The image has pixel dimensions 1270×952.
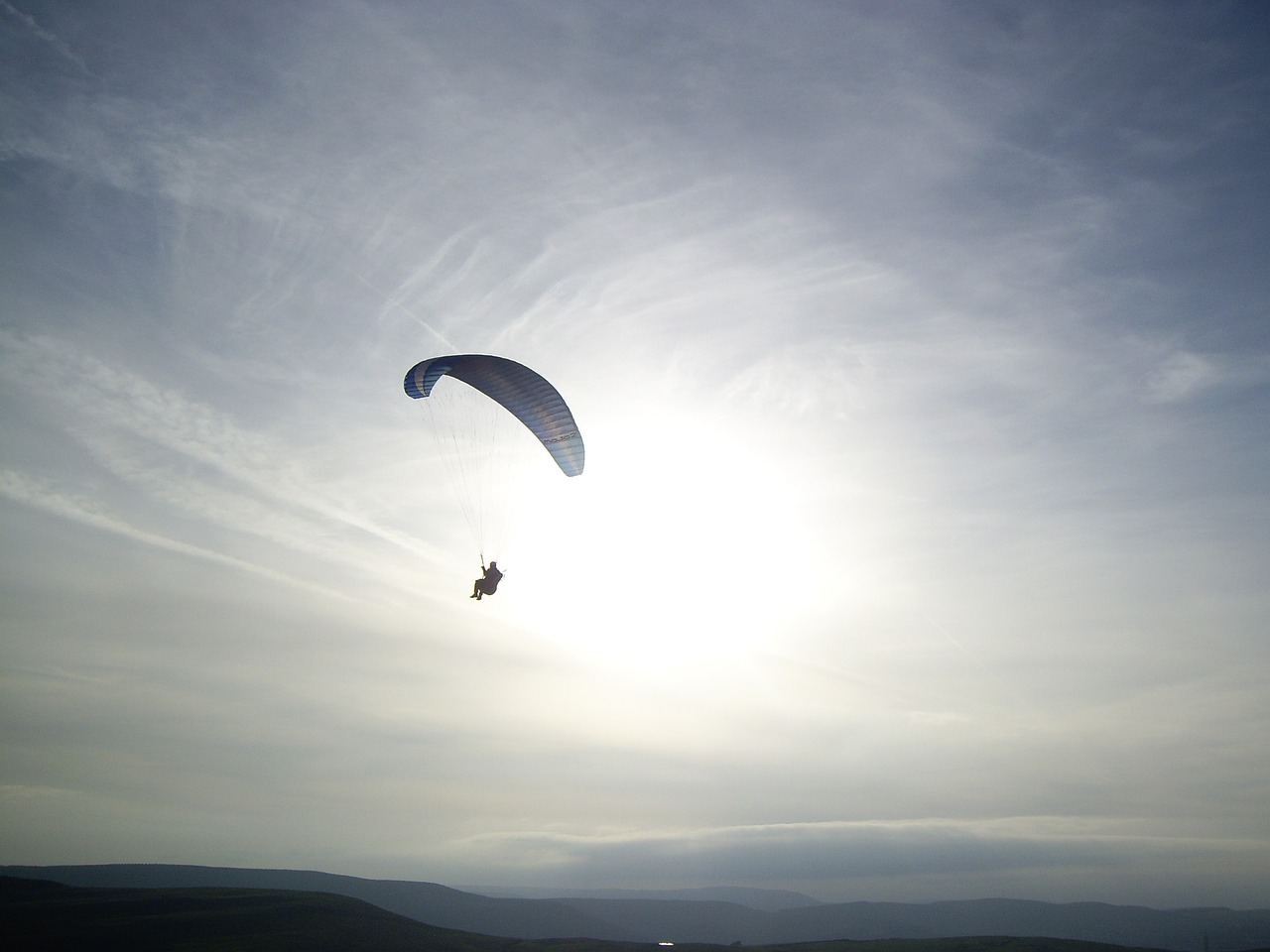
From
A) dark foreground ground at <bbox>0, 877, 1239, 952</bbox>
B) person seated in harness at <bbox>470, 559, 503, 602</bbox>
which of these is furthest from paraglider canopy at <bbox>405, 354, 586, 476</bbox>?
dark foreground ground at <bbox>0, 877, 1239, 952</bbox>

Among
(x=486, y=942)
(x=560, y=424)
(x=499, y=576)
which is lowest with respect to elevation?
(x=486, y=942)

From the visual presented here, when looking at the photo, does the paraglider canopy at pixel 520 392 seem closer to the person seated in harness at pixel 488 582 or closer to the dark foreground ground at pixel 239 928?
the person seated in harness at pixel 488 582

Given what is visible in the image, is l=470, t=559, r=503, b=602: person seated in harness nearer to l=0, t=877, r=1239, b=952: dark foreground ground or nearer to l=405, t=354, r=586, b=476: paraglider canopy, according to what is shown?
l=405, t=354, r=586, b=476: paraglider canopy

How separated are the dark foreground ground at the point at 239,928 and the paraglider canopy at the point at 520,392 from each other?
177 ft

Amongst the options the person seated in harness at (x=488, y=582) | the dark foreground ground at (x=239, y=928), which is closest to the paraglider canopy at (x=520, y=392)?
the person seated in harness at (x=488, y=582)

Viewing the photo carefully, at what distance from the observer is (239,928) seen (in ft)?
241

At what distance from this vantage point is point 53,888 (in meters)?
86.2

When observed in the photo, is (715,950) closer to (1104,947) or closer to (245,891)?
(1104,947)

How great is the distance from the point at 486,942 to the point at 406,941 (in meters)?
11.8

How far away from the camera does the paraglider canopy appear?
44.8 meters

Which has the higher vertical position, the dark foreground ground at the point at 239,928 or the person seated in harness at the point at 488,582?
the person seated in harness at the point at 488,582

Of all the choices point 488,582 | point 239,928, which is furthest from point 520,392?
point 239,928

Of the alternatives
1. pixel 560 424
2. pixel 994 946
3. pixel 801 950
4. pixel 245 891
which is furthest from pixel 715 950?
pixel 560 424

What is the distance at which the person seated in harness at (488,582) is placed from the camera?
145ft
